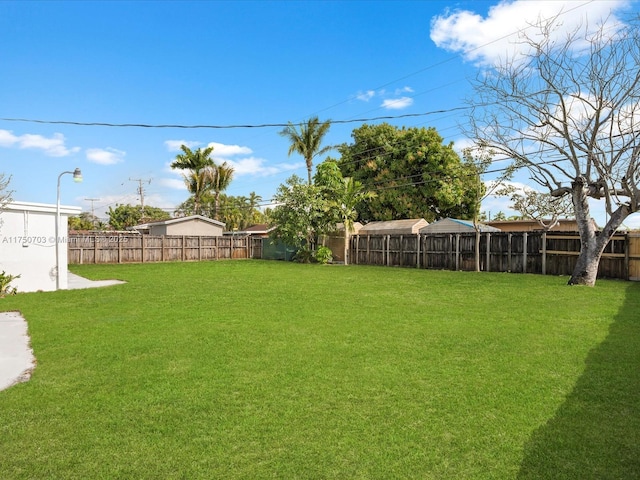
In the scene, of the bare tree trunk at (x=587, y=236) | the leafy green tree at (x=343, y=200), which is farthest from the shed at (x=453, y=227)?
the bare tree trunk at (x=587, y=236)

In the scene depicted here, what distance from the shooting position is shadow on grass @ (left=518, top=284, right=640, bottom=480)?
2.58m

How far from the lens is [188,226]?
31344mm

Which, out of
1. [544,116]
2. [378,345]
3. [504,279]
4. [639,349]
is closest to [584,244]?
[504,279]

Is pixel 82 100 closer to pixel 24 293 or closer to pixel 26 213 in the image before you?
pixel 26 213

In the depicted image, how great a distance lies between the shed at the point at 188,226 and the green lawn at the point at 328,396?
78.5 ft

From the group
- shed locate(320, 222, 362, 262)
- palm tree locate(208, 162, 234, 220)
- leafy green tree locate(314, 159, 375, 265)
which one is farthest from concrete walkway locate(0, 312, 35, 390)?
palm tree locate(208, 162, 234, 220)

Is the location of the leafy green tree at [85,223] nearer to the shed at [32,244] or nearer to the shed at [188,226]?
the shed at [188,226]

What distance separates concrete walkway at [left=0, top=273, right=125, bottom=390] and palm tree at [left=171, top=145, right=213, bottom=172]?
94.3ft

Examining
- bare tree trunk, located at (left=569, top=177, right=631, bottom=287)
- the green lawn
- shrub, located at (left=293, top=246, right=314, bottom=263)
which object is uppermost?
bare tree trunk, located at (left=569, top=177, right=631, bottom=287)

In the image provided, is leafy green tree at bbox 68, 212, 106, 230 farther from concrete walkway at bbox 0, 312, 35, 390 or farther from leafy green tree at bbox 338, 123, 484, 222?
concrete walkway at bbox 0, 312, 35, 390

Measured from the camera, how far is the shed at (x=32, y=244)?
11.2 meters

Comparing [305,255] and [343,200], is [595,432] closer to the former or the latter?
[343,200]

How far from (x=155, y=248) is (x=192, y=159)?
13.2m

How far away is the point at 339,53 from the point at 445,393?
15331mm
